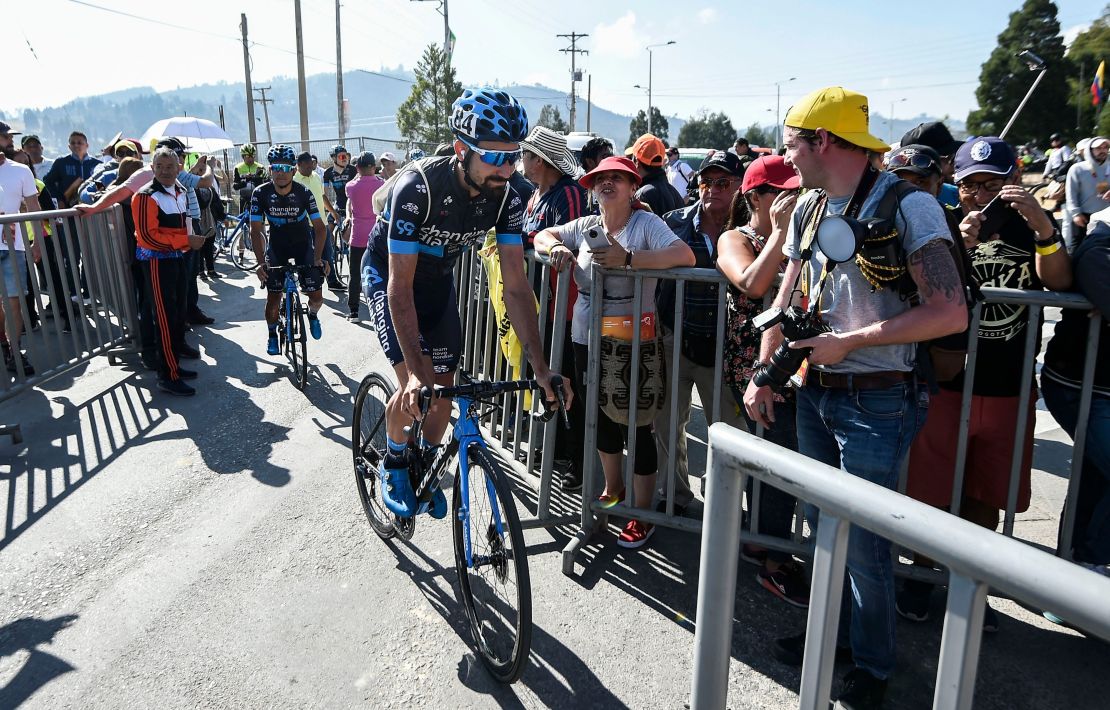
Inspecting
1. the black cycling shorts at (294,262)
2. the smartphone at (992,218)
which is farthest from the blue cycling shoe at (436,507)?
the black cycling shorts at (294,262)

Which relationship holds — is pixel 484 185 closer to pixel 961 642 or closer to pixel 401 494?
pixel 401 494

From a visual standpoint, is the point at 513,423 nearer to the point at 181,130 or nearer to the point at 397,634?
the point at 397,634

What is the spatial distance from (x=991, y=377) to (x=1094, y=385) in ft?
1.22

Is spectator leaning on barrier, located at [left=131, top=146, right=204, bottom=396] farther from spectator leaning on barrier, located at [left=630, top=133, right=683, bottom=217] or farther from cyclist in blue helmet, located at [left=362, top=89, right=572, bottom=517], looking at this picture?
spectator leaning on barrier, located at [left=630, top=133, right=683, bottom=217]

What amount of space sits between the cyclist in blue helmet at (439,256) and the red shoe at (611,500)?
34.8 inches

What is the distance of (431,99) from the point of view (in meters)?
69.2

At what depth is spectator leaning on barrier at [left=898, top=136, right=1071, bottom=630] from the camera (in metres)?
3.21

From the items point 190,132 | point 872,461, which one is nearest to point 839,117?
point 872,461

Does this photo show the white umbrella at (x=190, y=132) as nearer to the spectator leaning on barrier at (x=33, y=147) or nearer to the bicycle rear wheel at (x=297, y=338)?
the spectator leaning on barrier at (x=33, y=147)

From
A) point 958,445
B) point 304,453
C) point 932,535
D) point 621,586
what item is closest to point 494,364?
point 304,453

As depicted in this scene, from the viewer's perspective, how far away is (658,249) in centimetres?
389

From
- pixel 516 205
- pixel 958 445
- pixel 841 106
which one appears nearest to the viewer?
pixel 841 106

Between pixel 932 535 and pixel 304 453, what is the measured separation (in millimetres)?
5037

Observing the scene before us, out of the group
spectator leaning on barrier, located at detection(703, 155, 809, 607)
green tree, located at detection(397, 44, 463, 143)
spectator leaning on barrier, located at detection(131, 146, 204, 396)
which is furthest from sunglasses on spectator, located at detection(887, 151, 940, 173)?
green tree, located at detection(397, 44, 463, 143)
